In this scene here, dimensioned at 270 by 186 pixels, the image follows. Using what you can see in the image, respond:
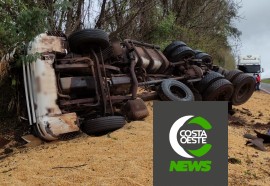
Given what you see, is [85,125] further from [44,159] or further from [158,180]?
[158,180]

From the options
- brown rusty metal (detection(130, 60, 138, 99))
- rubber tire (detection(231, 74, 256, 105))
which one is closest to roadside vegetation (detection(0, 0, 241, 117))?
brown rusty metal (detection(130, 60, 138, 99))

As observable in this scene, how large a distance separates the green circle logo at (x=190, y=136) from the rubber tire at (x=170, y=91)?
14.9ft

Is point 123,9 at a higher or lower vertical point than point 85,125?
higher

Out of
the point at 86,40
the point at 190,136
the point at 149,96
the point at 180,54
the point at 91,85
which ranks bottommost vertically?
the point at 149,96

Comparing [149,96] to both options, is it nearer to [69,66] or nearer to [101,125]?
[69,66]

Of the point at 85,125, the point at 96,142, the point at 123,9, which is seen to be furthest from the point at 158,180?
the point at 123,9

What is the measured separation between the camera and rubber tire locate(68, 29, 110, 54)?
6.63m

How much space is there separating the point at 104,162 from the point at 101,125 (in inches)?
58.4

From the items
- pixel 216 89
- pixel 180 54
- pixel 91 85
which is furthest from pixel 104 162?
pixel 180 54

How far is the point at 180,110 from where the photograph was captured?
2865mm

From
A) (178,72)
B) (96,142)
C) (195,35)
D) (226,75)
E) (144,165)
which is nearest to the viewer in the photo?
(144,165)

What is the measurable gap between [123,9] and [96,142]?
674cm

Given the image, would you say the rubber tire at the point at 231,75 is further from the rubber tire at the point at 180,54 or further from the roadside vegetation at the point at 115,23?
the roadside vegetation at the point at 115,23

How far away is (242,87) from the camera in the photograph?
32.1ft
